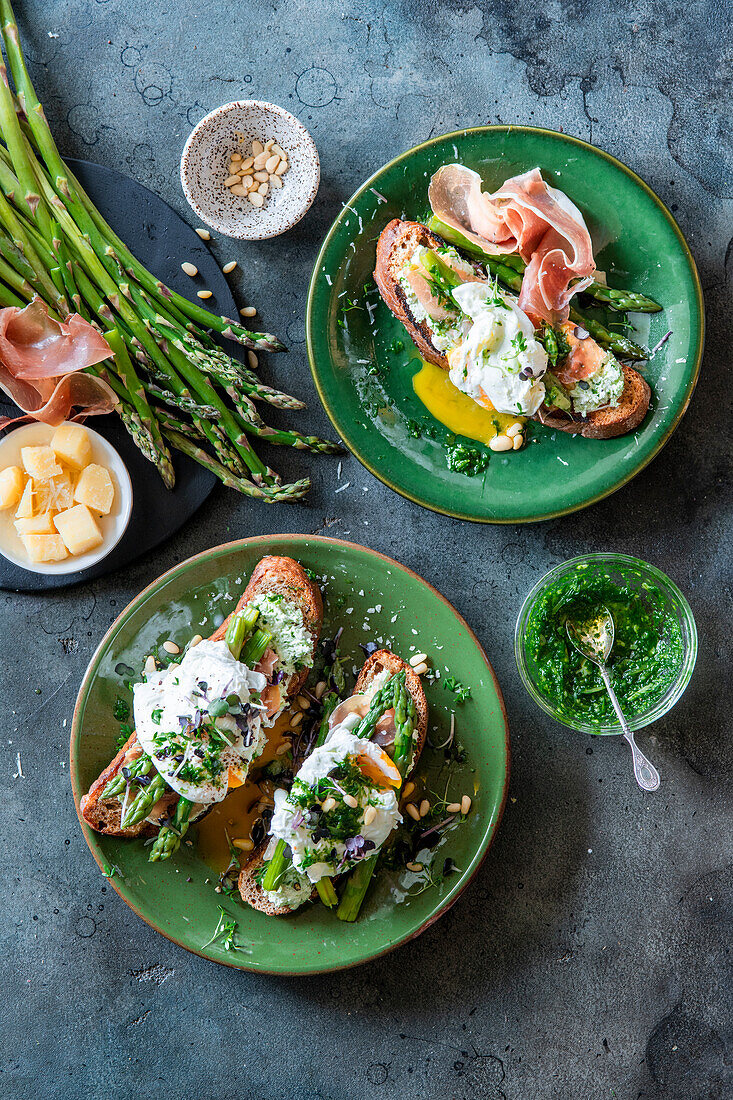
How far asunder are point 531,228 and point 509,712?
78.5 inches

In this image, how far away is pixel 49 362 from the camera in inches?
118

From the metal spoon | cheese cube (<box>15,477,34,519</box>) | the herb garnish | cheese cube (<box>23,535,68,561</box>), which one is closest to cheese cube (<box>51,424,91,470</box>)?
cheese cube (<box>15,477,34,519</box>)

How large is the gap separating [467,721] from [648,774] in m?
0.79

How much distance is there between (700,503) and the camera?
10.8ft

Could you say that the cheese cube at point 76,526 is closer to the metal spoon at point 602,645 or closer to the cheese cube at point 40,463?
the cheese cube at point 40,463

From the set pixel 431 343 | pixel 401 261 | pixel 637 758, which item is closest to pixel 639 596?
pixel 637 758

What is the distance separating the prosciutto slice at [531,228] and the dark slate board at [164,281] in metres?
1.04

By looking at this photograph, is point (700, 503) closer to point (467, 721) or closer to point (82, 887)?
point (467, 721)

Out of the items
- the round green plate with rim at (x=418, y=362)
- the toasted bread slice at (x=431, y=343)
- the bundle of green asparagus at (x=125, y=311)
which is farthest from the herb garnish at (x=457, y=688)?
the toasted bread slice at (x=431, y=343)

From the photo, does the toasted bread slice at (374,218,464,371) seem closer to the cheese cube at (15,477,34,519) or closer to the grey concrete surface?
the grey concrete surface

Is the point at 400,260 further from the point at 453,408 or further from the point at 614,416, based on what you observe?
the point at 614,416

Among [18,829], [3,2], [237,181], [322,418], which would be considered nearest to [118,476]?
Result: [322,418]

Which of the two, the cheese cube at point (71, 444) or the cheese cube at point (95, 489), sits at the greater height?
the cheese cube at point (71, 444)

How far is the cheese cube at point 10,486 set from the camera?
3.05 metres
